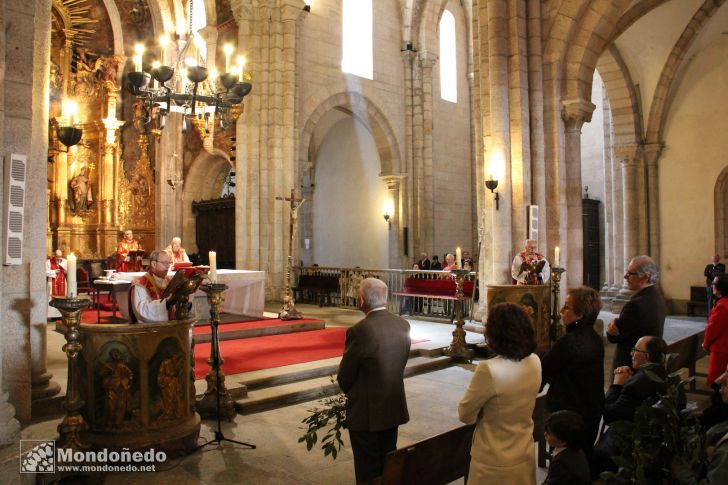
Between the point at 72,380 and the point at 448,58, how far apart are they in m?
18.1

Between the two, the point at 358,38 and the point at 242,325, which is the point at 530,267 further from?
the point at 358,38

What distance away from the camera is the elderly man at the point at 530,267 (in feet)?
28.9

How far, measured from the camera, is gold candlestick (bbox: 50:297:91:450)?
3832 mm

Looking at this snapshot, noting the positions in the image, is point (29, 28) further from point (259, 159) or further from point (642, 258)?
point (259, 159)

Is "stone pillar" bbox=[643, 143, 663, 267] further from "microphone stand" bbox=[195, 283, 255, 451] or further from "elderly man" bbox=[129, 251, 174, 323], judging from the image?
"elderly man" bbox=[129, 251, 174, 323]

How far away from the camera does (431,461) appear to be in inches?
113

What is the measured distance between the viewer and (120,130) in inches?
666

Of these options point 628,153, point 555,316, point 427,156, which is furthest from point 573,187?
point 427,156

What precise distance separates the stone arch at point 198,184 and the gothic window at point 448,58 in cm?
798

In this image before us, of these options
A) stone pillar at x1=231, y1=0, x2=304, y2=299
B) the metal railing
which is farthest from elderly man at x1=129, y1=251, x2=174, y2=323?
stone pillar at x1=231, y1=0, x2=304, y2=299

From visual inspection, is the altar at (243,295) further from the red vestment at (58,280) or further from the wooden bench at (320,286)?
the wooden bench at (320,286)

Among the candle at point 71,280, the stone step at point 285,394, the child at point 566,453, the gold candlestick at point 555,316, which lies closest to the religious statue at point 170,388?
the candle at point 71,280

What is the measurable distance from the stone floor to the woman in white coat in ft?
6.02

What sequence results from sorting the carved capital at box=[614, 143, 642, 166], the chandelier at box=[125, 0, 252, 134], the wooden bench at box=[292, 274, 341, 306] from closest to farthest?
the chandelier at box=[125, 0, 252, 134] < the wooden bench at box=[292, 274, 341, 306] < the carved capital at box=[614, 143, 642, 166]
